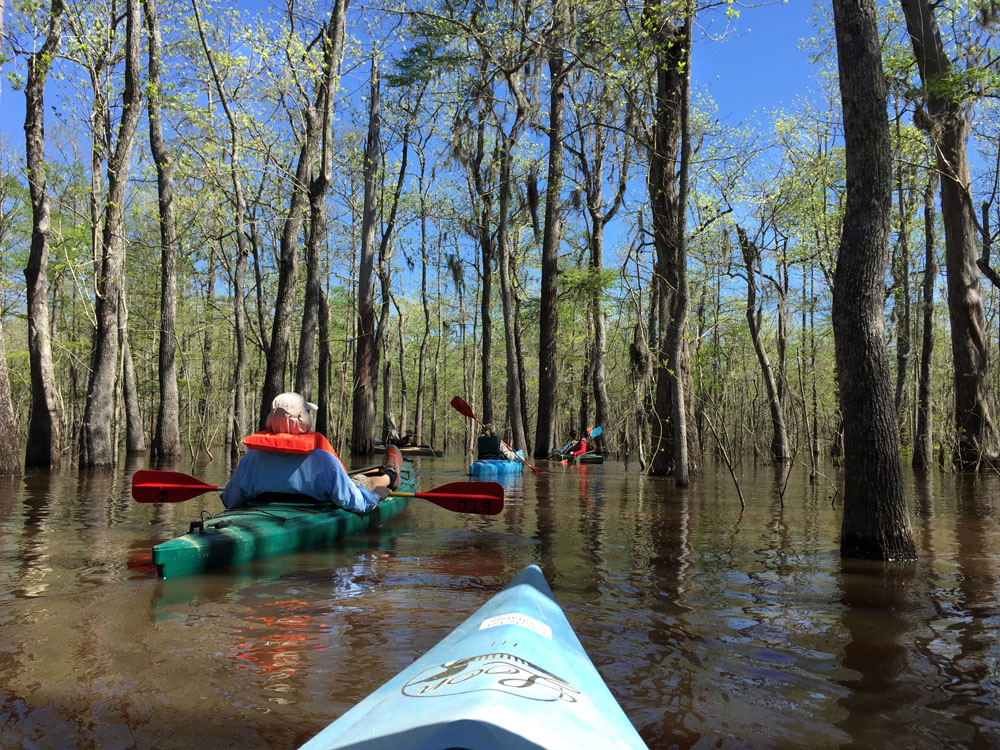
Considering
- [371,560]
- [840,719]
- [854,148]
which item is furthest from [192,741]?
[854,148]

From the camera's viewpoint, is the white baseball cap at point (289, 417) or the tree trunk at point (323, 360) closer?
the white baseball cap at point (289, 417)

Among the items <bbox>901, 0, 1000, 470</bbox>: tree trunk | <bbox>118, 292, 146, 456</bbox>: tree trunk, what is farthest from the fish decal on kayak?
<bbox>118, 292, 146, 456</bbox>: tree trunk

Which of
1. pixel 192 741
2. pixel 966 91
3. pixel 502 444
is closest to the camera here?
pixel 192 741

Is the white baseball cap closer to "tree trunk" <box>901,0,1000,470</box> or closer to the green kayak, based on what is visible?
"tree trunk" <box>901,0,1000,470</box>

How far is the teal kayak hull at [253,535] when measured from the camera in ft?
15.5

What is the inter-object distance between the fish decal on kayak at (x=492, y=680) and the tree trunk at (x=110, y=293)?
15236 mm

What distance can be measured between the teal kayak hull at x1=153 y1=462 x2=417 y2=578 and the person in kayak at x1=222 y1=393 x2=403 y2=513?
0.16m

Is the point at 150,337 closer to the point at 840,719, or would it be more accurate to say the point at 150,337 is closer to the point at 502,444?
the point at 502,444

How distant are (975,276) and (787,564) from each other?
35.9ft

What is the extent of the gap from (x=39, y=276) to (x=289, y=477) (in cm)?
1210

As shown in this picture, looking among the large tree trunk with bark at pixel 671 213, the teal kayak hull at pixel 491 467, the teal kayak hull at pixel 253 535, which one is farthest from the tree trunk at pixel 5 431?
the large tree trunk with bark at pixel 671 213

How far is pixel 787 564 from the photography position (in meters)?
5.67

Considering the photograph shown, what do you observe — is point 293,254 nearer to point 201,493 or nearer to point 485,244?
point 485,244

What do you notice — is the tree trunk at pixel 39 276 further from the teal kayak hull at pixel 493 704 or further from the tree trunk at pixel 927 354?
the tree trunk at pixel 927 354
